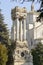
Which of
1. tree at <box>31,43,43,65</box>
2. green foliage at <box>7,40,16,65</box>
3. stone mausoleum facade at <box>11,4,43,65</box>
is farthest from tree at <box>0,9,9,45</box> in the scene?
tree at <box>31,43,43,65</box>

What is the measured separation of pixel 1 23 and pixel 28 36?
21.7 metres

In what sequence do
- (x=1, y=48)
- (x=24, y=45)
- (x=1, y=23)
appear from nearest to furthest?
(x=1, y=48) → (x=24, y=45) → (x=1, y=23)

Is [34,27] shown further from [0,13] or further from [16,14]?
[16,14]

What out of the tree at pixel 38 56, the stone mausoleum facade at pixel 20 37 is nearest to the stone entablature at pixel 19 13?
the stone mausoleum facade at pixel 20 37

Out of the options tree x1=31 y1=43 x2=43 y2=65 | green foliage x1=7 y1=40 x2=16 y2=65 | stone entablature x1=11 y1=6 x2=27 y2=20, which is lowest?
tree x1=31 y1=43 x2=43 y2=65

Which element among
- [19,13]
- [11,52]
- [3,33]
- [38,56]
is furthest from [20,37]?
[11,52]

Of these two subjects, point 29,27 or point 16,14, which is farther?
point 29,27

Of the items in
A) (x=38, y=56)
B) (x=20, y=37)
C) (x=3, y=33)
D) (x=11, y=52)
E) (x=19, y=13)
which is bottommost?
(x=38, y=56)

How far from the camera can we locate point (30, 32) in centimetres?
7494

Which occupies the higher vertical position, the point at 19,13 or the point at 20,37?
the point at 19,13

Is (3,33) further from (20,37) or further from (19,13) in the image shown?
(19,13)

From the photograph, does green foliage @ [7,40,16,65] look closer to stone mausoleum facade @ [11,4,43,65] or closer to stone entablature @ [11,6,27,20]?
stone mausoleum facade @ [11,4,43,65]

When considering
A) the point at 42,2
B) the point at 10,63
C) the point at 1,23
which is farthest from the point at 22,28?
the point at 42,2

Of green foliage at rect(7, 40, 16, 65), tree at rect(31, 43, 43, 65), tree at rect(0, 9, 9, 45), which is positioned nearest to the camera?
green foliage at rect(7, 40, 16, 65)
